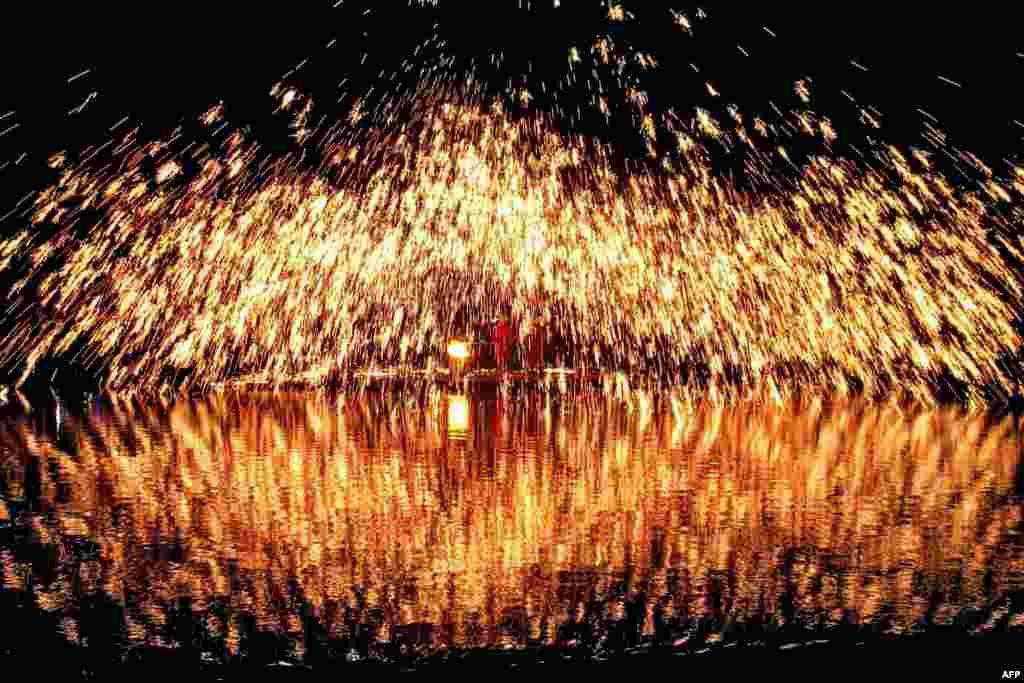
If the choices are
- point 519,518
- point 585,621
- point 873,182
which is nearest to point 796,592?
point 585,621

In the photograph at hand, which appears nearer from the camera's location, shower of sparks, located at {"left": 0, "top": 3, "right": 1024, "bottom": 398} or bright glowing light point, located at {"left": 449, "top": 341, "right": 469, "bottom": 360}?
shower of sparks, located at {"left": 0, "top": 3, "right": 1024, "bottom": 398}

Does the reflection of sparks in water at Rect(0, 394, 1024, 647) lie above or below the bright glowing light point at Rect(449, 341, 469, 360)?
below

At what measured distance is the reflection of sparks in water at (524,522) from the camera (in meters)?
5.52

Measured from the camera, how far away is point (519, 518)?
25.3ft

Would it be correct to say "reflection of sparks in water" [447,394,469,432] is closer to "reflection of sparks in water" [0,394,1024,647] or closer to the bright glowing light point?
"reflection of sparks in water" [0,394,1024,647]

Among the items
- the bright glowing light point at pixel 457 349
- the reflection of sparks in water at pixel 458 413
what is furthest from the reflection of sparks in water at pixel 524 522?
the bright glowing light point at pixel 457 349

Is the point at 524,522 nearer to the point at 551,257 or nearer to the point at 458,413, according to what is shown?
the point at 458,413

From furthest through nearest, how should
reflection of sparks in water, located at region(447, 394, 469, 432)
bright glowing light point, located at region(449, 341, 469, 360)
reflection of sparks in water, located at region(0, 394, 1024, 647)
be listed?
1. bright glowing light point, located at region(449, 341, 469, 360)
2. reflection of sparks in water, located at region(447, 394, 469, 432)
3. reflection of sparks in water, located at region(0, 394, 1024, 647)

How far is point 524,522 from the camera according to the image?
756cm

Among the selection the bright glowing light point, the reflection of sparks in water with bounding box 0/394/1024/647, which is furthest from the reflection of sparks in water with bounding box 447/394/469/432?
the bright glowing light point

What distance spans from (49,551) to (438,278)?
3474 centimetres

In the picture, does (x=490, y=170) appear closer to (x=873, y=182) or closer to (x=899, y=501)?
(x=873, y=182)

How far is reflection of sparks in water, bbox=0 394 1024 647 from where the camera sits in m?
5.52

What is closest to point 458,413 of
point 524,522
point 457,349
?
point 524,522
